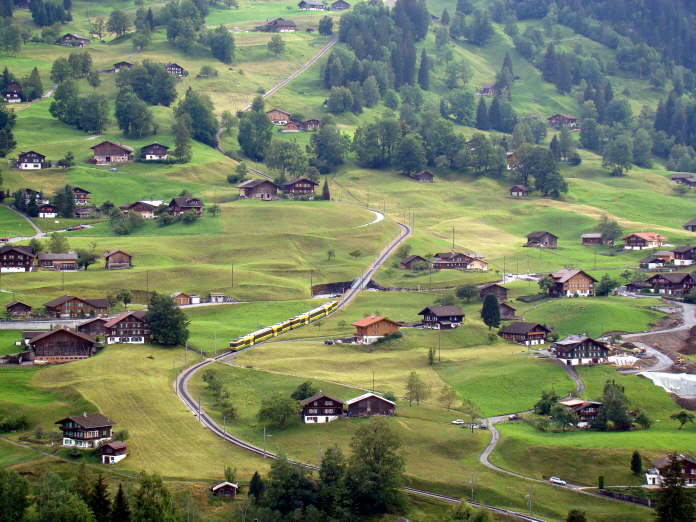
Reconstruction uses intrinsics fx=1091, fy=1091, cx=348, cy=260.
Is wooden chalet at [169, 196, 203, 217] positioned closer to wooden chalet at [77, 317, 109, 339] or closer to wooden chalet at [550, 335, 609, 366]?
wooden chalet at [77, 317, 109, 339]

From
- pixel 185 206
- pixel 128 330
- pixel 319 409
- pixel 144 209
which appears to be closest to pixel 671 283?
pixel 319 409

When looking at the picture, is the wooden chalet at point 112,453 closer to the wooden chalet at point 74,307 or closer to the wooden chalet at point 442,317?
the wooden chalet at point 74,307

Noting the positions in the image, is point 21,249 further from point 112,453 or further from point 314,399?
point 112,453

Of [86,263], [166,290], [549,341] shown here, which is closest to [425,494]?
[549,341]

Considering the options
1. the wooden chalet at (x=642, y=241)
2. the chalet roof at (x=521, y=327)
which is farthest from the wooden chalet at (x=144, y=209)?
the wooden chalet at (x=642, y=241)

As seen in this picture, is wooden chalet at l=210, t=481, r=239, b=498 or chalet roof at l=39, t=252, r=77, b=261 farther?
chalet roof at l=39, t=252, r=77, b=261

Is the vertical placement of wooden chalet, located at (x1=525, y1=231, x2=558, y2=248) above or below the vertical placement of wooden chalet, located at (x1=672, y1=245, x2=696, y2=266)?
below

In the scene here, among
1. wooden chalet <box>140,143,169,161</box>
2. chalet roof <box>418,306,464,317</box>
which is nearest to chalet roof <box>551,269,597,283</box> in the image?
chalet roof <box>418,306,464,317</box>
